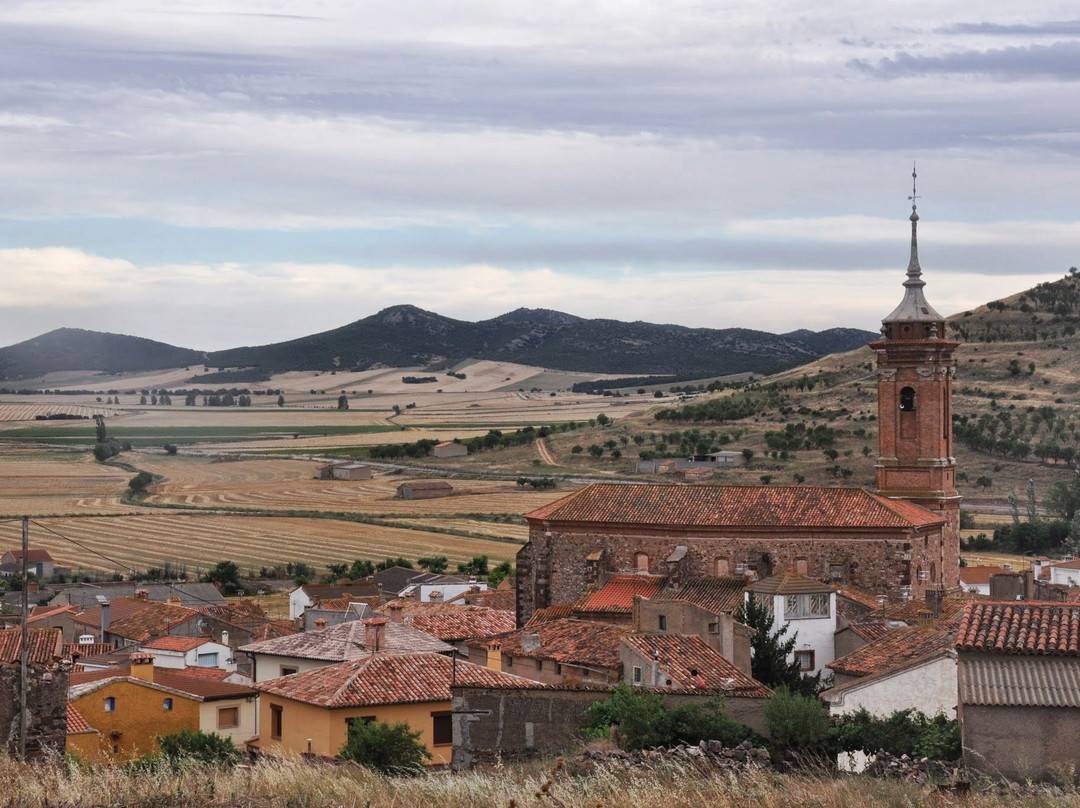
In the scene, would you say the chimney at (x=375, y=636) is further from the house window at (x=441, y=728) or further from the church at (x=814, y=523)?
the church at (x=814, y=523)

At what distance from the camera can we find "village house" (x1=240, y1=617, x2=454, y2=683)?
3111 cm

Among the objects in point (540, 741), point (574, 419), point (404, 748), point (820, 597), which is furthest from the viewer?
point (574, 419)

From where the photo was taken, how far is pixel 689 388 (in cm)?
18175

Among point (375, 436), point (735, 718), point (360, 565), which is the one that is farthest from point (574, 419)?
point (735, 718)

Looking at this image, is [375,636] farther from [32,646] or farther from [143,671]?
[32,646]

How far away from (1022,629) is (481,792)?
758 centimetres

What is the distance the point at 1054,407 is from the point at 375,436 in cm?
6466

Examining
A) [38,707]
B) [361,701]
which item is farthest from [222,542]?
[38,707]

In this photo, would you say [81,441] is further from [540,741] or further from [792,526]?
[540,741]

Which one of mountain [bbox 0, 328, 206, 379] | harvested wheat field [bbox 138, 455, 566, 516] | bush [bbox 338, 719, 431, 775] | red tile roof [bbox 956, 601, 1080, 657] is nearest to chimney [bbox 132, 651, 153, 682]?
bush [bbox 338, 719, 431, 775]

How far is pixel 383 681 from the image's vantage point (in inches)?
1033

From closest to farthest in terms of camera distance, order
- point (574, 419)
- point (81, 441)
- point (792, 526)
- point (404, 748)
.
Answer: point (404, 748) < point (792, 526) < point (81, 441) < point (574, 419)

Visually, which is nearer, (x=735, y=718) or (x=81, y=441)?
(x=735, y=718)

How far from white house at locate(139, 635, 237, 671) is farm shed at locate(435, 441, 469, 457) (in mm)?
85763
